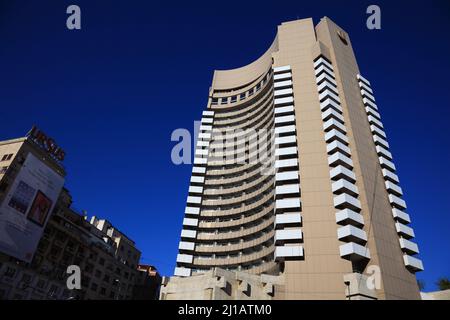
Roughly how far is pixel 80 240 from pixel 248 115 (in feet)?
176

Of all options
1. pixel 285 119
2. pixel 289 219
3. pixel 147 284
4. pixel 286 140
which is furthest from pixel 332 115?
pixel 147 284

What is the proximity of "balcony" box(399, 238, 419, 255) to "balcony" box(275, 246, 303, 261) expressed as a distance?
62.7 ft

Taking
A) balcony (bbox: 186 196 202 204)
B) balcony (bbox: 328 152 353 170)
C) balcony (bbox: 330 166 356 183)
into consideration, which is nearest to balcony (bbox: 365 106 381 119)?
balcony (bbox: 328 152 353 170)

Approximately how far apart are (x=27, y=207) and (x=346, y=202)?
193ft

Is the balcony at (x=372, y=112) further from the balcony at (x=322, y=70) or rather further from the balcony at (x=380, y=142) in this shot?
the balcony at (x=322, y=70)

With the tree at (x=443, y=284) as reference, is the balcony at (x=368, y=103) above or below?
above

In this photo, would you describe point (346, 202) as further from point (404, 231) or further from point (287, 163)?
point (404, 231)

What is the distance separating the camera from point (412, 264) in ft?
178

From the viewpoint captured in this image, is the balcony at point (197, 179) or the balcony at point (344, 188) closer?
the balcony at point (344, 188)

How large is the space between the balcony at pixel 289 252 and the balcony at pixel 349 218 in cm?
802

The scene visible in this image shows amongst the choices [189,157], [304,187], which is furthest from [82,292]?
[304,187]

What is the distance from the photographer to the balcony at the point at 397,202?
61688 millimetres

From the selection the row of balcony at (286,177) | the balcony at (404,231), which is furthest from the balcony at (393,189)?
the row of balcony at (286,177)

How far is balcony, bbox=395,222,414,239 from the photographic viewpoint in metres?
57.7
